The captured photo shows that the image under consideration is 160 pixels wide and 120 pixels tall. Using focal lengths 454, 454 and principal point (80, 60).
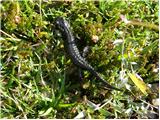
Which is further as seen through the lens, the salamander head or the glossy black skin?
the salamander head

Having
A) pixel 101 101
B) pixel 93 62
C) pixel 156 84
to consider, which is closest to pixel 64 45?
pixel 93 62

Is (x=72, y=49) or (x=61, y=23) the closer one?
(x=72, y=49)

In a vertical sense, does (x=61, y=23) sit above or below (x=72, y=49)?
above

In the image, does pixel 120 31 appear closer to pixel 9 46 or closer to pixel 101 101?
pixel 101 101

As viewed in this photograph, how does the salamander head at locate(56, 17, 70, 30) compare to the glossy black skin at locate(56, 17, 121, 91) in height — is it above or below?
above

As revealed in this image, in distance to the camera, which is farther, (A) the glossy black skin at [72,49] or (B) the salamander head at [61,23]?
(B) the salamander head at [61,23]

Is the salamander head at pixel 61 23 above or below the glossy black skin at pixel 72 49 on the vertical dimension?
above
